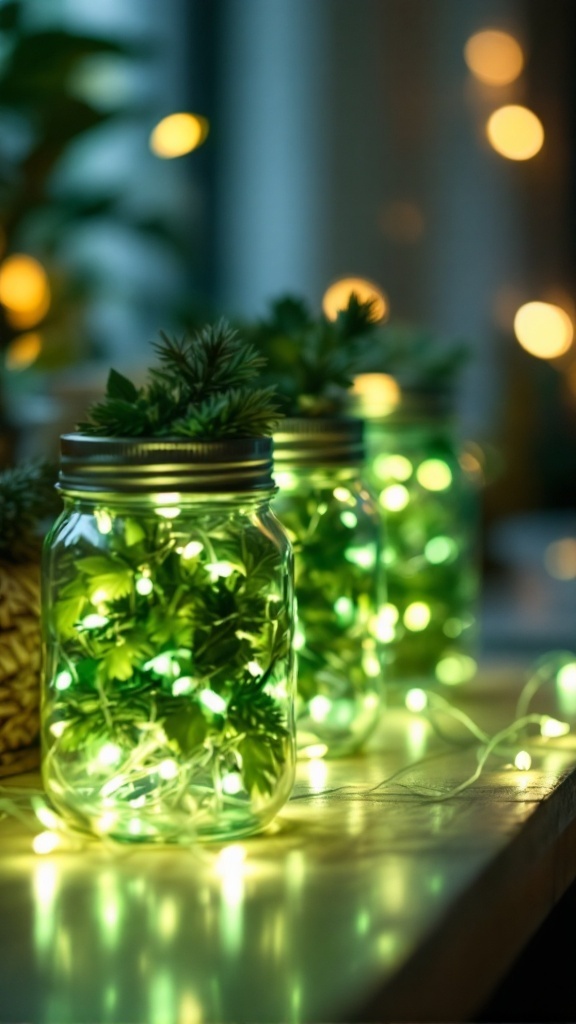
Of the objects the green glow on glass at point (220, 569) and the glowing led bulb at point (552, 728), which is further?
the glowing led bulb at point (552, 728)

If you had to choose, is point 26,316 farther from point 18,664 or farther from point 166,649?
point 166,649

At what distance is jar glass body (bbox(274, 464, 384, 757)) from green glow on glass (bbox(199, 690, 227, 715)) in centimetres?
18

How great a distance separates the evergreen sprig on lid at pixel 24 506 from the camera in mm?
895

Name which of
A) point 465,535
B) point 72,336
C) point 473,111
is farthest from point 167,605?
point 473,111

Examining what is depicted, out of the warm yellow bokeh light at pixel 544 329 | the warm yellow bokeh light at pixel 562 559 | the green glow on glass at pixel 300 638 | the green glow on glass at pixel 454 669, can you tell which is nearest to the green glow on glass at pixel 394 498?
the green glow on glass at pixel 454 669

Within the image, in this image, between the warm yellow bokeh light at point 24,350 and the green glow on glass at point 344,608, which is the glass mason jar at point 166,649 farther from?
the warm yellow bokeh light at point 24,350

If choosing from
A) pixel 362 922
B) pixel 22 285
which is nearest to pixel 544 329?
pixel 22 285

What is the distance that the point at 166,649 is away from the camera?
0.73m

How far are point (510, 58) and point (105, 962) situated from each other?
204 centimetres

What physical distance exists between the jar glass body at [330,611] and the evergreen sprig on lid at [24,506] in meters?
Answer: 0.15

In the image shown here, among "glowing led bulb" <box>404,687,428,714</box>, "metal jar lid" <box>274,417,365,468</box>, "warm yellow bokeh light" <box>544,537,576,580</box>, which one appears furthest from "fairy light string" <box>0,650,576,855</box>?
"warm yellow bokeh light" <box>544,537,576,580</box>

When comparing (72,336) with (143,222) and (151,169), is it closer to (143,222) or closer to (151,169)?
(143,222)

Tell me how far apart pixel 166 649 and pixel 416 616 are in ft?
1.42

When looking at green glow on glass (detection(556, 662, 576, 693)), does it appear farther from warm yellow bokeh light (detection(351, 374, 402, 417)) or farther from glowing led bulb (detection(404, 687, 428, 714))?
warm yellow bokeh light (detection(351, 374, 402, 417))
